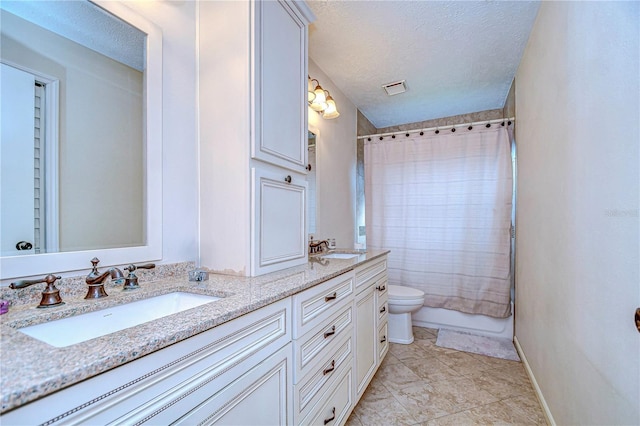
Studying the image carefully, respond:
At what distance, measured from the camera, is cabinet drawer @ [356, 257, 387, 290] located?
1.64 meters

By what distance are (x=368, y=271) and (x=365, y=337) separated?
39cm

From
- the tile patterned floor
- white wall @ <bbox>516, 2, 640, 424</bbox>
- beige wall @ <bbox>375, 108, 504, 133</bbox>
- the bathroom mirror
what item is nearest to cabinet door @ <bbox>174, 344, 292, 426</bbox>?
the tile patterned floor

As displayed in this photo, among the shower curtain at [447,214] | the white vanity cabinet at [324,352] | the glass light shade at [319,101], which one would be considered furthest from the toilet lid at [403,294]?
the glass light shade at [319,101]

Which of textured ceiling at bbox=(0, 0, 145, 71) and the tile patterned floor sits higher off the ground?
textured ceiling at bbox=(0, 0, 145, 71)

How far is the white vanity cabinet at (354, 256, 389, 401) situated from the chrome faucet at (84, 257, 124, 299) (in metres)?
1.11

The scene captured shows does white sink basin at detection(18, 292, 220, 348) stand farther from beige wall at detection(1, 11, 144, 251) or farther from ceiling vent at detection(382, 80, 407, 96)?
ceiling vent at detection(382, 80, 407, 96)

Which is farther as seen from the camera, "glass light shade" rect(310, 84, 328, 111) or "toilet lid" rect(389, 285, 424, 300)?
"toilet lid" rect(389, 285, 424, 300)

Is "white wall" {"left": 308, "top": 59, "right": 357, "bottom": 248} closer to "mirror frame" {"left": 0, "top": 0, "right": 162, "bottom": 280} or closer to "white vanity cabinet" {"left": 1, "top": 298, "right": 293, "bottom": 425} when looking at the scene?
"mirror frame" {"left": 0, "top": 0, "right": 162, "bottom": 280}

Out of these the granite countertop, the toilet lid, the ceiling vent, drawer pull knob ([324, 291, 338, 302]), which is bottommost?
the toilet lid

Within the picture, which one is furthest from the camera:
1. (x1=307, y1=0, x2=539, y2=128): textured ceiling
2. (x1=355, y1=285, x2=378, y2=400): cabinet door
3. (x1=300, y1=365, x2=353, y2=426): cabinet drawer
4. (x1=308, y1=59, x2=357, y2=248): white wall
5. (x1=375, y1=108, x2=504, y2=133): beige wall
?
(x1=375, y1=108, x2=504, y2=133): beige wall

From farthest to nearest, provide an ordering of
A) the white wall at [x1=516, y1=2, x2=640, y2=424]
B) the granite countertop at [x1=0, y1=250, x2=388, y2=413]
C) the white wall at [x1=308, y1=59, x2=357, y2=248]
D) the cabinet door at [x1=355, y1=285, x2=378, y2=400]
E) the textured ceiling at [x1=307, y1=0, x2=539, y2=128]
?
the white wall at [x1=308, y1=59, x2=357, y2=248], the textured ceiling at [x1=307, y1=0, x2=539, y2=128], the cabinet door at [x1=355, y1=285, x2=378, y2=400], the white wall at [x1=516, y1=2, x2=640, y2=424], the granite countertop at [x1=0, y1=250, x2=388, y2=413]

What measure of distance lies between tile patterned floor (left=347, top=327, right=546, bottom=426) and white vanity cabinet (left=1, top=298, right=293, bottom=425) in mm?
970

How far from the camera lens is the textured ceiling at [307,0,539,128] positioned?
170 centimetres

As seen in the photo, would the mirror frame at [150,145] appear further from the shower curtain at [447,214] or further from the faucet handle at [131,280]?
the shower curtain at [447,214]
